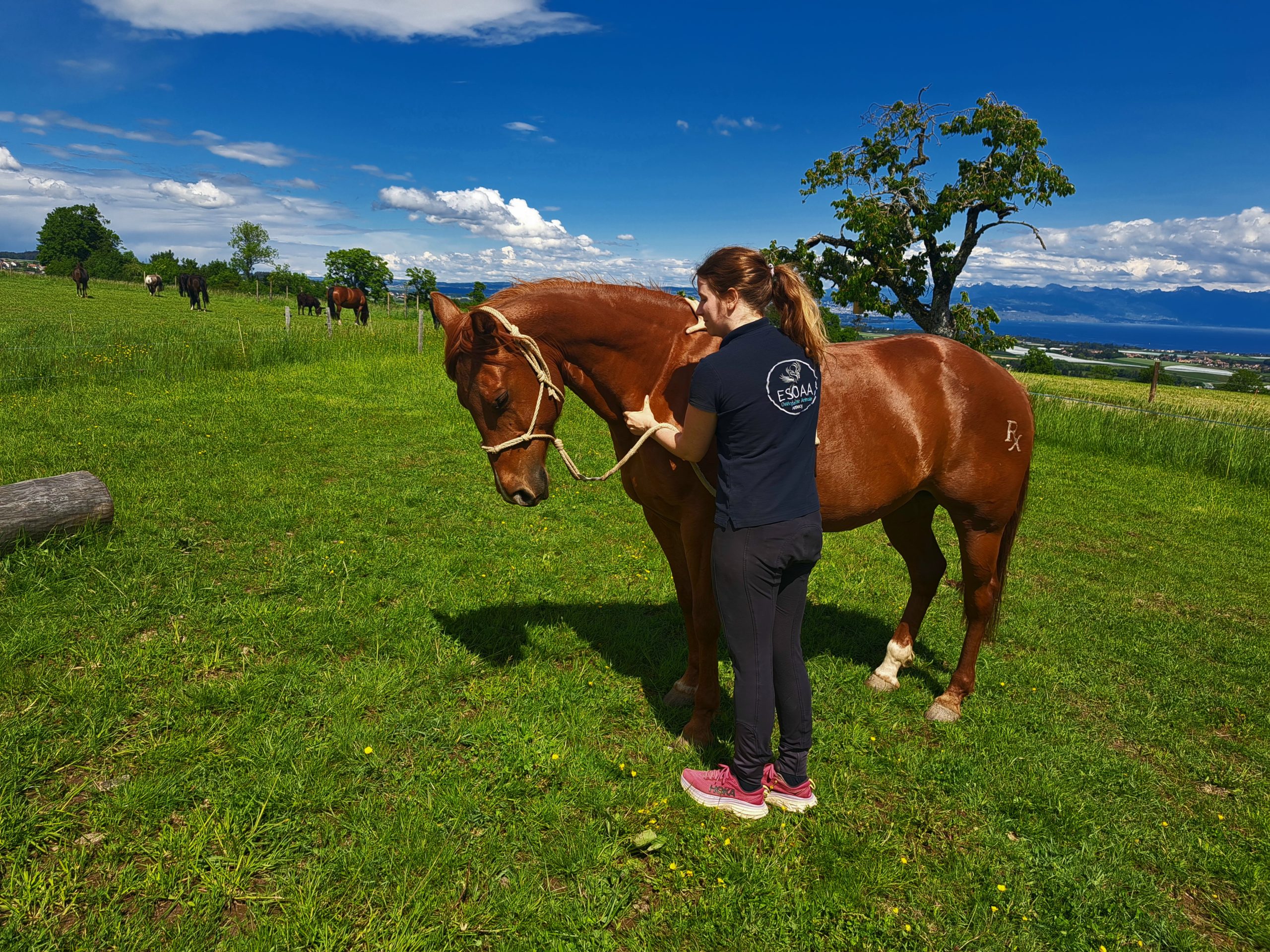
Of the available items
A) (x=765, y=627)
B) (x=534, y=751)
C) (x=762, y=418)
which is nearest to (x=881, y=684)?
(x=765, y=627)

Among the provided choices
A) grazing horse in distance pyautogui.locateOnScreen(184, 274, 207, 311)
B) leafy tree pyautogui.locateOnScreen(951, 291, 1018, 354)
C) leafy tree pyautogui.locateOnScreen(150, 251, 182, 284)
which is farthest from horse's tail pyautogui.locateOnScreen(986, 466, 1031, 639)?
leafy tree pyautogui.locateOnScreen(150, 251, 182, 284)

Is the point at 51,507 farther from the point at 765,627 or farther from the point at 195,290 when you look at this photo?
the point at 195,290

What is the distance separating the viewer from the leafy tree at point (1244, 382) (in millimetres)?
37562

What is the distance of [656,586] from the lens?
5676 mm

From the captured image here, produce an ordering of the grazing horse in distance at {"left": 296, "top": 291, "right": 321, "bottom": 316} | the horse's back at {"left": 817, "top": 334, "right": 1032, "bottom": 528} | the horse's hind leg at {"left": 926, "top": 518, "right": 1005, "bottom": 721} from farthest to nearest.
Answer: the grazing horse in distance at {"left": 296, "top": 291, "right": 321, "bottom": 316}
the horse's hind leg at {"left": 926, "top": 518, "right": 1005, "bottom": 721}
the horse's back at {"left": 817, "top": 334, "right": 1032, "bottom": 528}

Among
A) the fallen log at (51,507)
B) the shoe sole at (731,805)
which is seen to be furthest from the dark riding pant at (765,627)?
the fallen log at (51,507)

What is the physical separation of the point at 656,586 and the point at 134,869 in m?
3.94

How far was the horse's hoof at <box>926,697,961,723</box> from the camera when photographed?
3926 mm

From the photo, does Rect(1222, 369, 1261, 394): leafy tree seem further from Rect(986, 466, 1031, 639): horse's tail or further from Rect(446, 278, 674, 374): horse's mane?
Rect(446, 278, 674, 374): horse's mane

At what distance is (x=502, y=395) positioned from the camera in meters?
2.96

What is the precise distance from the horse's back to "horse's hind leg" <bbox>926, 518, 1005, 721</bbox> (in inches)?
12.3

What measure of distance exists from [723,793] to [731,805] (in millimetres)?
62

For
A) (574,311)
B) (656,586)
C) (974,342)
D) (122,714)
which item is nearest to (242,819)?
(122,714)

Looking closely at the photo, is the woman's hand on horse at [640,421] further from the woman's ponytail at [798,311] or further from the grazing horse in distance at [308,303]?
the grazing horse in distance at [308,303]
